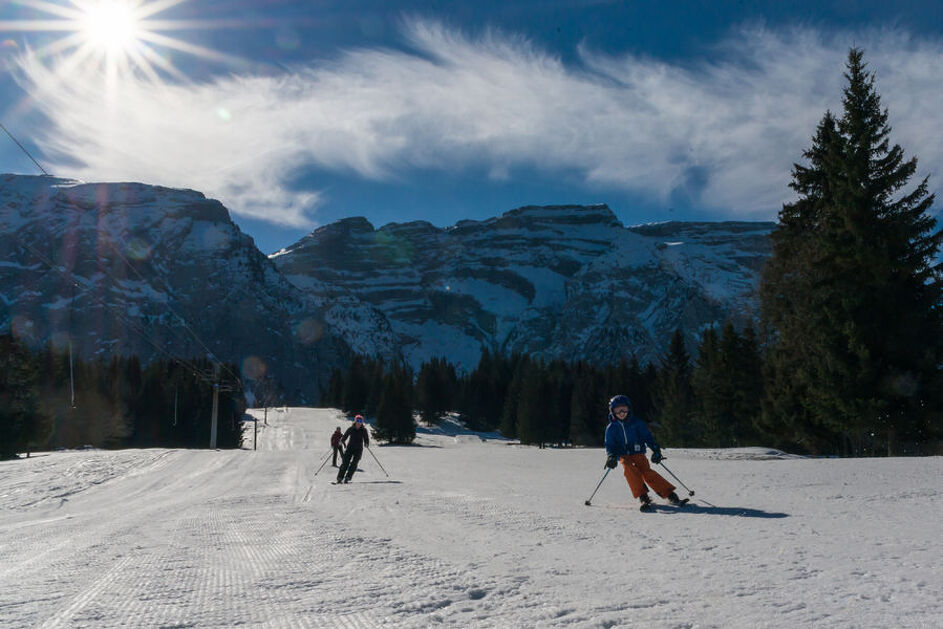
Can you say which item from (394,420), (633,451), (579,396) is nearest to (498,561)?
(633,451)

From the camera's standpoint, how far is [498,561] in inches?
189

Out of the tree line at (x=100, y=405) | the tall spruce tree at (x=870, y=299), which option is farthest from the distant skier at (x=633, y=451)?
the tree line at (x=100, y=405)

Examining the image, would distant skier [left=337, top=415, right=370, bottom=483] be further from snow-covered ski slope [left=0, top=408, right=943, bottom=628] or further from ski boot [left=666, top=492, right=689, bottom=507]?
ski boot [left=666, top=492, right=689, bottom=507]

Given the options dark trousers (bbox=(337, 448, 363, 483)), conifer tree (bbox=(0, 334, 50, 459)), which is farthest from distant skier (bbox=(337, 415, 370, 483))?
conifer tree (bbox=(0, 334, 50, 459))

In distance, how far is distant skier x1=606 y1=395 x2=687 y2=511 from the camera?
27.1 feet

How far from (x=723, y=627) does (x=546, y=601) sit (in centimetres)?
100

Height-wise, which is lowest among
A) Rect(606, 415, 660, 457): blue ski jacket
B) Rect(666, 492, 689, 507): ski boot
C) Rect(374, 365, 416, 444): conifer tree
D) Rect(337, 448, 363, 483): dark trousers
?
Rect(374, 365, 416, 444): conifer tree

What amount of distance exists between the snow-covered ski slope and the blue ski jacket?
75 centimetres

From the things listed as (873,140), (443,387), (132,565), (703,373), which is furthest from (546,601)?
(443,387)

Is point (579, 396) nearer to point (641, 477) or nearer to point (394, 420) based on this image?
point (394, 420)

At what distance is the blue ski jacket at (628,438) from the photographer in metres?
8.51

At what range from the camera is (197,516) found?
866cm

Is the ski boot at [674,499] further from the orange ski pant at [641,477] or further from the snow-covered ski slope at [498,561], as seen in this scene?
the snow-covered ski slope at [498,561]

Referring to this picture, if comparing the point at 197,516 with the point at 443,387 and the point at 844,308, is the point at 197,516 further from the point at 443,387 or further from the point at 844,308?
the point at 443,387
